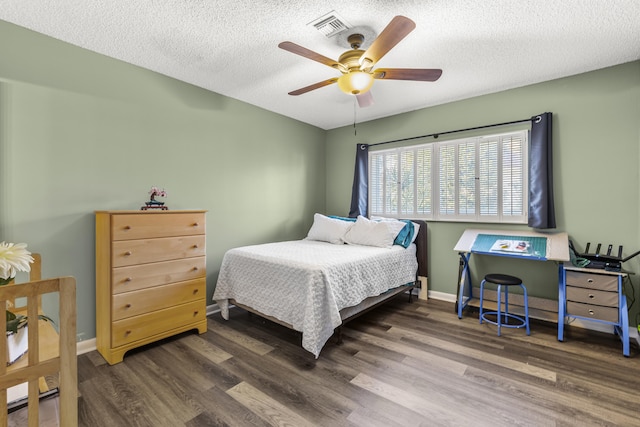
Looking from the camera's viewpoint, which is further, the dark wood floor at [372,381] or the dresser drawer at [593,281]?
the dresser drawer at [593,281]

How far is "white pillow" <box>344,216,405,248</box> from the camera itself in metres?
3.41

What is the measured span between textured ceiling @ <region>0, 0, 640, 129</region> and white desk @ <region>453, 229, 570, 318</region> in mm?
1555

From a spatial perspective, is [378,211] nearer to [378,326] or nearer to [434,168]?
[434,168]

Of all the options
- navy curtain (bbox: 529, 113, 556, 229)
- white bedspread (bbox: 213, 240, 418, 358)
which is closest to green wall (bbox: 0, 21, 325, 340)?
white bedspread (bbox: 213, 240, 418, 358)

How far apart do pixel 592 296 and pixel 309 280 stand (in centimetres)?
229

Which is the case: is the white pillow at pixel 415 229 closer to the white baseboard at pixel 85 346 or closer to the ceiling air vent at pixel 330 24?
the ceiling air vent at pixel 330 24

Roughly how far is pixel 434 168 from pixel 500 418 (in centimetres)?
275

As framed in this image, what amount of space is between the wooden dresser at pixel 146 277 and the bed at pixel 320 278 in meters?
0.38

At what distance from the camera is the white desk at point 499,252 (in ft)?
8.55

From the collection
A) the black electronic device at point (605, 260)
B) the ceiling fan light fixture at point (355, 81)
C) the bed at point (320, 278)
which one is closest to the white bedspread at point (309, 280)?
the bed at point (320, 278)

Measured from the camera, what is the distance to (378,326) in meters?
2.90

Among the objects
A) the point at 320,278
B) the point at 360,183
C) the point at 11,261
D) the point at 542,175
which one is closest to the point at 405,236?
the point at 360,183

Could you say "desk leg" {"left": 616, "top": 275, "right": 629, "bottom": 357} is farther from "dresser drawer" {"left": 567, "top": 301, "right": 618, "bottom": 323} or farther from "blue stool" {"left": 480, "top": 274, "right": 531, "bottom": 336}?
"blue stool" {"left": 480, "top": 274, "right": 531, "bottom": 336}

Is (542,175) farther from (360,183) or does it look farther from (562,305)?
(360,183)
